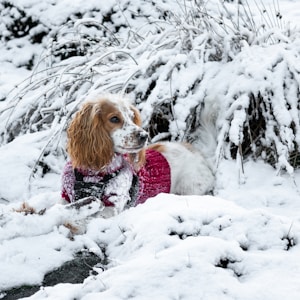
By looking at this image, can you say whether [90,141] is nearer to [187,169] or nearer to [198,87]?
[187,169]

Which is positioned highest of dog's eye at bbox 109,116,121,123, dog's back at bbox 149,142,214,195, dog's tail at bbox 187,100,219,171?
dog's eye at bbox 109,116,121,123

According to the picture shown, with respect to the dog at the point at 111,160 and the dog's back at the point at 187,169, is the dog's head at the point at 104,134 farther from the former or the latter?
the dog's back at the point at 187,169

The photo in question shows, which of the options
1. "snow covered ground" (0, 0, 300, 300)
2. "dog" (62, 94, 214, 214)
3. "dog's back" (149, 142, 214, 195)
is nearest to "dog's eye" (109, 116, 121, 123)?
"dog" (62, 94, 214, 214)

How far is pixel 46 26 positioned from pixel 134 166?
4.44 meters

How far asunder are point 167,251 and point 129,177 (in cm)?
163

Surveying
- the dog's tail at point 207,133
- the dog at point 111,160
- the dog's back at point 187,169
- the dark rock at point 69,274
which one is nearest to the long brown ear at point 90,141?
the dog at point 111,160

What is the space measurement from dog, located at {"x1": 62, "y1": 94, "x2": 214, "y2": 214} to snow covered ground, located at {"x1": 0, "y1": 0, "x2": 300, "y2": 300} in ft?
1.38

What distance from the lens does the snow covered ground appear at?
173 centimetres

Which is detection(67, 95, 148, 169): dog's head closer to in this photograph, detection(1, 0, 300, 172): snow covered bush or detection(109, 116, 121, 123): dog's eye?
detection(109, 116, 121, 123): dog's eye

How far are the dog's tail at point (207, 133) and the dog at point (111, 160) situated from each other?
53cm

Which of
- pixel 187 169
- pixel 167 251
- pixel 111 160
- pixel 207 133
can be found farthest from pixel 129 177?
pixel 167 251

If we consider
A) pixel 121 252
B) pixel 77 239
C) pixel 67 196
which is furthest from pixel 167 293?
pixel 67 196

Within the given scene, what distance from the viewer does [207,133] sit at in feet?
14.3

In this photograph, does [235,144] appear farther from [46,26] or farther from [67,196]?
[46,26]
